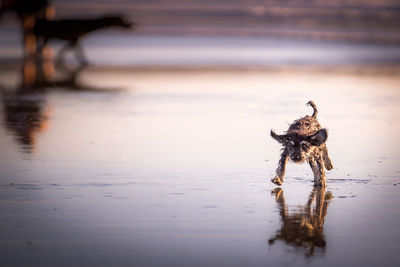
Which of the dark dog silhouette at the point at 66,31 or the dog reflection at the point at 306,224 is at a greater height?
the dark dog silhouette at the point at 66,31

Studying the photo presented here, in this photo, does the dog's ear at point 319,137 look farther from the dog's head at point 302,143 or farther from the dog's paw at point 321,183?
the dog's paw at point 321,183

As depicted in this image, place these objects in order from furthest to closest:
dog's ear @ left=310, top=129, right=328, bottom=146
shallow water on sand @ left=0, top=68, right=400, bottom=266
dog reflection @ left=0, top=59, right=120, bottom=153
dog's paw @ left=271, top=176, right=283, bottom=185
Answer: dog reflection @ left=0, top=59, right=120, bottom=153 → dog's paw @ left=271, top=176, right=283, bottom=185 → dog's ear @ left=310, top=129, right=328, bottom=146 → shallow water on sand @ left=0, top=68, right=400, bottom=266

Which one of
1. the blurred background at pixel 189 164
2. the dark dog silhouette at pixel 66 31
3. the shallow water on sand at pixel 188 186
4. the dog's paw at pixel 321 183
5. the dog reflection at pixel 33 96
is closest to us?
the shallow water on sand at pixel 188 186

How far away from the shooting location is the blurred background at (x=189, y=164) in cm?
753

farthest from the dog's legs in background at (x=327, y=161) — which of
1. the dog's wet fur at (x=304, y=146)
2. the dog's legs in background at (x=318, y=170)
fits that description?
the dog's legs in background at (x=318, y=170)

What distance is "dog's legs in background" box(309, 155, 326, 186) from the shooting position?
10.1 m

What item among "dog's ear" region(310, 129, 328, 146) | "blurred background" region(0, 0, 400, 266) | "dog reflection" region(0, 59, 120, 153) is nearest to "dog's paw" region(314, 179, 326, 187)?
"blurred background" region(0, 0, 400, 266)

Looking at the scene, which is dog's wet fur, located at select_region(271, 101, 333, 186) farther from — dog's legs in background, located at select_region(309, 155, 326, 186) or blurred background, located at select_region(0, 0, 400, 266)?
blurred background, located at select_region(0, 0, 400, 266)

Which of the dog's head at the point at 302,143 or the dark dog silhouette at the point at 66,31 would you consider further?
the dark dog silhouette at the point at 66,31

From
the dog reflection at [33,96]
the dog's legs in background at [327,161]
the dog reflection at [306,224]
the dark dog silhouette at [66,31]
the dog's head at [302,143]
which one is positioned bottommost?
the dog reflection at [306,224]

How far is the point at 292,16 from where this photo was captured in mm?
60125

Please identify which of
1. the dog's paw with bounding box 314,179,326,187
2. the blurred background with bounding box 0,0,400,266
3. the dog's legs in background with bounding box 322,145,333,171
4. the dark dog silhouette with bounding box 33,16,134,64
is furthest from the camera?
the dark dog silhouette with bounding box 33,16,134,64

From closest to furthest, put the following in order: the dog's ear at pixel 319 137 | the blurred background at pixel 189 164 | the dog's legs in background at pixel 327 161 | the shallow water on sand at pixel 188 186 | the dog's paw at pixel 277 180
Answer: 1. the shallow water on sand at pixel 188 186
2. the blurred background at pixel 189 164
3. the dog's ear at pixel 319 137
4. the dog's paw at pixel 277 180
5. the dog's legs in background at pixel 327 161

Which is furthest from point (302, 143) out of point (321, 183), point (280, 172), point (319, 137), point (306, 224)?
point (306, 224)
